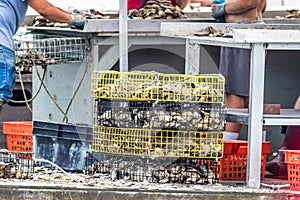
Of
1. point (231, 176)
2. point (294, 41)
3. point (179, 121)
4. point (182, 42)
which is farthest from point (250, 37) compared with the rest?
point (182, 42)

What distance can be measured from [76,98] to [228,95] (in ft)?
4.79

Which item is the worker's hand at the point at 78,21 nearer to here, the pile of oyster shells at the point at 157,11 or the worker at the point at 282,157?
the pile of oyster shells at the point at 157,11

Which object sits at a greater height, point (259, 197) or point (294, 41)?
point (294, 41)

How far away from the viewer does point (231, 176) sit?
694 cm

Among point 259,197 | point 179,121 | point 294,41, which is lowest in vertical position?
point 259,197

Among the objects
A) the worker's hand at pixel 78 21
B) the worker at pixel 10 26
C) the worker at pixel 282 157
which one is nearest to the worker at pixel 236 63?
the worker at pixel 282 157

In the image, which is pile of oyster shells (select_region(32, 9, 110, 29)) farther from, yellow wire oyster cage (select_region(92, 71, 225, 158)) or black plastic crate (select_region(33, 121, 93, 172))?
yellow wire oyster cage (select_region(92, 71, 225, 158))

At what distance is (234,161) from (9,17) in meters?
2.27

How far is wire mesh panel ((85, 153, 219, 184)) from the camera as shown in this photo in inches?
263

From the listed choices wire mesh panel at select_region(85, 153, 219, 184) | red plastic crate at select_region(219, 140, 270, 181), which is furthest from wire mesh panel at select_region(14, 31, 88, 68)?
red plastic crate at select_region(219, 140, 270, 181)

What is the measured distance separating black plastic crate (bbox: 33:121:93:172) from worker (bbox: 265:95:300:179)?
162 cm

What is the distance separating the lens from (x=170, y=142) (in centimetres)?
658

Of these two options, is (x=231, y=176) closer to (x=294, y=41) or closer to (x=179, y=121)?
(x=179, y=121)

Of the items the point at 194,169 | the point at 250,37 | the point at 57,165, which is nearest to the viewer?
the point at 250,37
